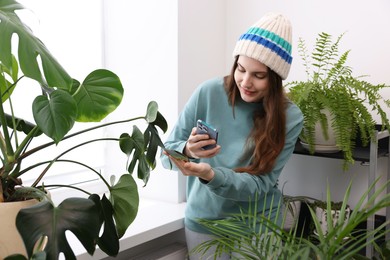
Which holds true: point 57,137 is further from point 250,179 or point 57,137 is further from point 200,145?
point 250,179

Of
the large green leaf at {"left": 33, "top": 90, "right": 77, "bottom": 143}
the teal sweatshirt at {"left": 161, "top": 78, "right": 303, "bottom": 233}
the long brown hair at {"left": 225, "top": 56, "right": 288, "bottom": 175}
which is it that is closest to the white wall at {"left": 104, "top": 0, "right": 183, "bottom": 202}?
the teal sweatshirt at {"left": 161, "top": 78, "right": 303, "bottom": 233}

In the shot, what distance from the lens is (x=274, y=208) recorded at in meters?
1.74

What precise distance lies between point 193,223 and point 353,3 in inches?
49.4

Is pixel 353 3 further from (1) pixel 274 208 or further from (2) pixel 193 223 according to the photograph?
(2) pixel 193 223

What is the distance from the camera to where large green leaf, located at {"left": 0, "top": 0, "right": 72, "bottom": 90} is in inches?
31.4

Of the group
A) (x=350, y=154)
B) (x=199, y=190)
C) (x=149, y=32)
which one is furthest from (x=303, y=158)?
(x=149, y=32)

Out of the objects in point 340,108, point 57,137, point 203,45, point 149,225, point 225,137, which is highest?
point 203,45

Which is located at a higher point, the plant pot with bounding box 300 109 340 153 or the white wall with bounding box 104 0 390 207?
the white wall with bounding box 104 0 390 207

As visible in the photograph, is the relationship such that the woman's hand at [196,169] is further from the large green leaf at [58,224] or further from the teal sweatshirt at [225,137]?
the large green leaf at [58,224]

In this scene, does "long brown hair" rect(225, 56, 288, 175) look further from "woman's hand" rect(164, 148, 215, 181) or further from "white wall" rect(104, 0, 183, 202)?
"white wall" rect(104, 0, 183, 202)

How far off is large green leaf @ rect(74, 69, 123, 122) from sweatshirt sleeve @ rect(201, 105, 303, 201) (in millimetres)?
549

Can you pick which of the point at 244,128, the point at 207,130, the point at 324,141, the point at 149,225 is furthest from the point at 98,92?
the point at 324,141

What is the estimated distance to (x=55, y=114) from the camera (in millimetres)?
863

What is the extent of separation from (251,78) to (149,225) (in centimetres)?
81
